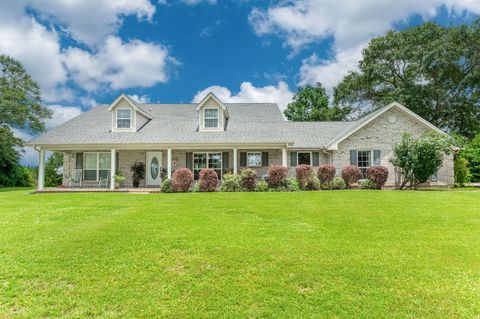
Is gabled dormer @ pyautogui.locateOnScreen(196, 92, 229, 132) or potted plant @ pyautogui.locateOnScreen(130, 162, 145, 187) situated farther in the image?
gabled dormer @ pyautogui.locateOnScreen(196, 92, 229, 132)

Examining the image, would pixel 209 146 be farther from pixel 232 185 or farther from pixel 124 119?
pixel 124 119

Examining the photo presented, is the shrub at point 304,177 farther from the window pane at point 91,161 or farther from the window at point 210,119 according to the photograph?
the window pane at point 91,161

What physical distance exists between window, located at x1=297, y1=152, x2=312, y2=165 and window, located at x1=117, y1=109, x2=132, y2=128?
1130 cm

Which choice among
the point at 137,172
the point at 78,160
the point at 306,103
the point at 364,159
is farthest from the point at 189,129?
the point at 306,103

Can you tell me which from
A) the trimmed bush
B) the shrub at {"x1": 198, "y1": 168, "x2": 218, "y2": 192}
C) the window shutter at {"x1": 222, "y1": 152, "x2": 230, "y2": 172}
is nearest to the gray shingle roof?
the window shutter at {"x1": 222, "y1": 152, "x2": 230, "y2": 172}

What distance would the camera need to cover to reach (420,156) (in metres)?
18.2

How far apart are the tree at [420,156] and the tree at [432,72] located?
57.2 ft

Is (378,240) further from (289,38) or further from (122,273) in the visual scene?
Result: (289,38)

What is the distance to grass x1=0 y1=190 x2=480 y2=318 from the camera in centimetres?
415

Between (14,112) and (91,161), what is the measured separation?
14.9 m

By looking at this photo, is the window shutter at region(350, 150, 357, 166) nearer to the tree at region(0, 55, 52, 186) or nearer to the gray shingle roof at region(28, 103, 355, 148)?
the gray shingle roof at region(28, 103, 355, 148)

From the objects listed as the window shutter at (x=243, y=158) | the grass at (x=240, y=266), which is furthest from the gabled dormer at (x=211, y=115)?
the grass at (x=240, y=266)

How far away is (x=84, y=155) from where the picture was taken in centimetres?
2136

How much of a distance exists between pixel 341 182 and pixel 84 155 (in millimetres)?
16154
